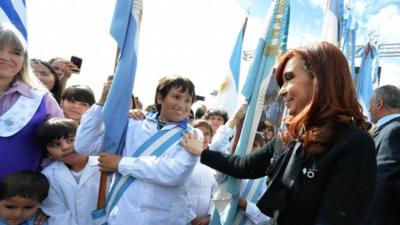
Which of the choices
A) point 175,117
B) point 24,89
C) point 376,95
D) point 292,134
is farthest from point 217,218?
point 376,95

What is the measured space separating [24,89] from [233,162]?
143cm

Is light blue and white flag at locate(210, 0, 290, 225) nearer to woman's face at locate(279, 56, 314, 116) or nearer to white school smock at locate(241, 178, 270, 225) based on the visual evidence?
white school smock at locate(241, 178, 270, 225)

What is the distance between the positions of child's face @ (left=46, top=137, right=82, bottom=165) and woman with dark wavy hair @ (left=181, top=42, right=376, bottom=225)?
1.38m

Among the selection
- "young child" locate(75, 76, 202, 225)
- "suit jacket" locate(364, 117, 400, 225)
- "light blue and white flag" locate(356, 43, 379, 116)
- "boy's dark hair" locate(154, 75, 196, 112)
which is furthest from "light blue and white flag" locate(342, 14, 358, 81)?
"young child" locate(75, 76, 202, 225)

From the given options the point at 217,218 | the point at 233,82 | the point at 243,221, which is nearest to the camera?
the point at 217,218

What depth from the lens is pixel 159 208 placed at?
1993 millimetres

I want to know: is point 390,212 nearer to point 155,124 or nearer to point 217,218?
point 217,218

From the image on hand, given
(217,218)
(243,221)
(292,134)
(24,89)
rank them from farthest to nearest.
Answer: (243,221) < (217,218) < (24,89) < (292,134)

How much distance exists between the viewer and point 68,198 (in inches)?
84.3

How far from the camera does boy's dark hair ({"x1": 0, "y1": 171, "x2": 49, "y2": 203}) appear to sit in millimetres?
1988

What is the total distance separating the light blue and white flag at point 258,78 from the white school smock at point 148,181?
48 cm

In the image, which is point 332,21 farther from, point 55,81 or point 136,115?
point 55,81

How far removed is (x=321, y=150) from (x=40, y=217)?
1.77 meters

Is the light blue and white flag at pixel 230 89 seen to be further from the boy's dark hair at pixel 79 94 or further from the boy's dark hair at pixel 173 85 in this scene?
the boy's dark hair at pixel 173 85
